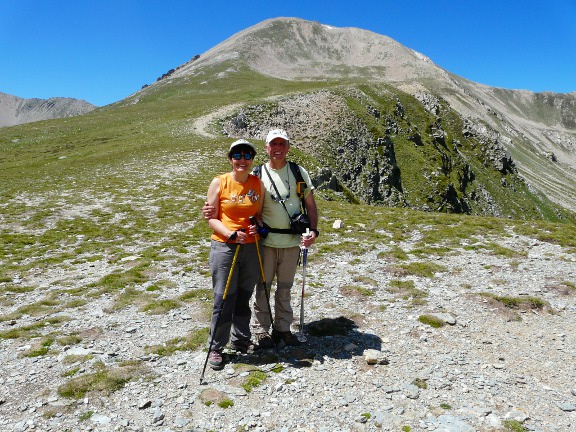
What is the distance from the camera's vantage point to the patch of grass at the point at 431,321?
11125 mm

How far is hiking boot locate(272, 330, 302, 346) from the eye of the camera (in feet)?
32.5

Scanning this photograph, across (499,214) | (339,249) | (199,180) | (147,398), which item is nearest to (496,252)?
(339,249)

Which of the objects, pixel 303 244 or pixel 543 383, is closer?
pixel 543 383

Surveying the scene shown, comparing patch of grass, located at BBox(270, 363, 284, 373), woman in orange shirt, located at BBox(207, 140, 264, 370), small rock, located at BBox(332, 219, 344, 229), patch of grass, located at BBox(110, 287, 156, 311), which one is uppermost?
woman in orange shirt, located at BBox(207, 140, 264, 370)

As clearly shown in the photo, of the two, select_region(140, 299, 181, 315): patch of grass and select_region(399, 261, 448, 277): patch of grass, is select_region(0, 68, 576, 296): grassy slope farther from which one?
select_region(399, 261, 448, 277): patch of grass

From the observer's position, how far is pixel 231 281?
29.0 feet

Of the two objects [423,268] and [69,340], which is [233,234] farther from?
[423,268]

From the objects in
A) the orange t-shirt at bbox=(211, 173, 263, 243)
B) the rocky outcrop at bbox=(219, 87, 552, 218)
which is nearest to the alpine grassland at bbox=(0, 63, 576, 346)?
the orange t-shirt at bbox=(211, 173, 263, 243)

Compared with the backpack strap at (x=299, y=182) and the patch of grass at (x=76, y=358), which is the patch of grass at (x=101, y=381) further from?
the backpack strap at (x=299, y=182)

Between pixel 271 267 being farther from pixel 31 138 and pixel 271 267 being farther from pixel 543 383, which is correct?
pixel 31 138

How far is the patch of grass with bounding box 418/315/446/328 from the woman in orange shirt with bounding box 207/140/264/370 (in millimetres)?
5564

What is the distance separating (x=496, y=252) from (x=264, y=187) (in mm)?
14499

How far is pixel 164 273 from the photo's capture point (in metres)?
15.9

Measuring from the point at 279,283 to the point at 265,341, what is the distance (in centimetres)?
166
